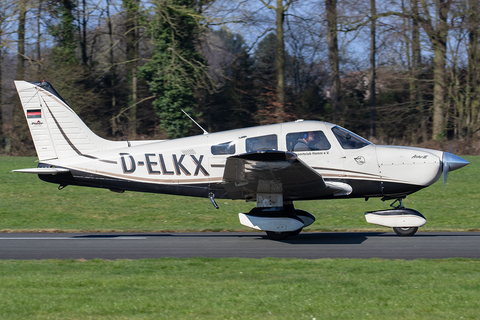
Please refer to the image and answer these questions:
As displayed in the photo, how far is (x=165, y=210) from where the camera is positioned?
14.2m

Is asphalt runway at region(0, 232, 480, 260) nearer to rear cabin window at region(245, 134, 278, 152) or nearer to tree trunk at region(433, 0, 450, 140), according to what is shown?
rear cabin window at region(245, 134, 278, 152)

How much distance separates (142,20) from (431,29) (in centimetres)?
1397

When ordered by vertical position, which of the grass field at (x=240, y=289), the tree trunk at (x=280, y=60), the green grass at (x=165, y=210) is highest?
the tree trunk at (x=280, y=60)

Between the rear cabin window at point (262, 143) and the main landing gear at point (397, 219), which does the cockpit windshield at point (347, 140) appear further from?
the main landing gear at point (397, 219)

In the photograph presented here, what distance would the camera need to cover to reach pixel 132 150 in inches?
396

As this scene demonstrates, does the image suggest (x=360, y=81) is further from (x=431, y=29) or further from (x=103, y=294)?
(x=103, y=294)

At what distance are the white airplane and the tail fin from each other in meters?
0.02

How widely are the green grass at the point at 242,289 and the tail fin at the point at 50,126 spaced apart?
10.6ft

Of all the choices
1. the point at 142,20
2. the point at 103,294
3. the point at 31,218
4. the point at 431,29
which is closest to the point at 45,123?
the point at 31,218

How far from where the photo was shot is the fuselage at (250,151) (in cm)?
924

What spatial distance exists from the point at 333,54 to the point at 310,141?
1876 centimetres

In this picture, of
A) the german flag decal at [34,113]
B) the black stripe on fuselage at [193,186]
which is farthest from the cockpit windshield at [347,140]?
the german flag decal at [34,113]

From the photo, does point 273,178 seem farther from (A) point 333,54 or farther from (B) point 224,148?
(A) point 333,54

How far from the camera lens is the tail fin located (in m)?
10.0
